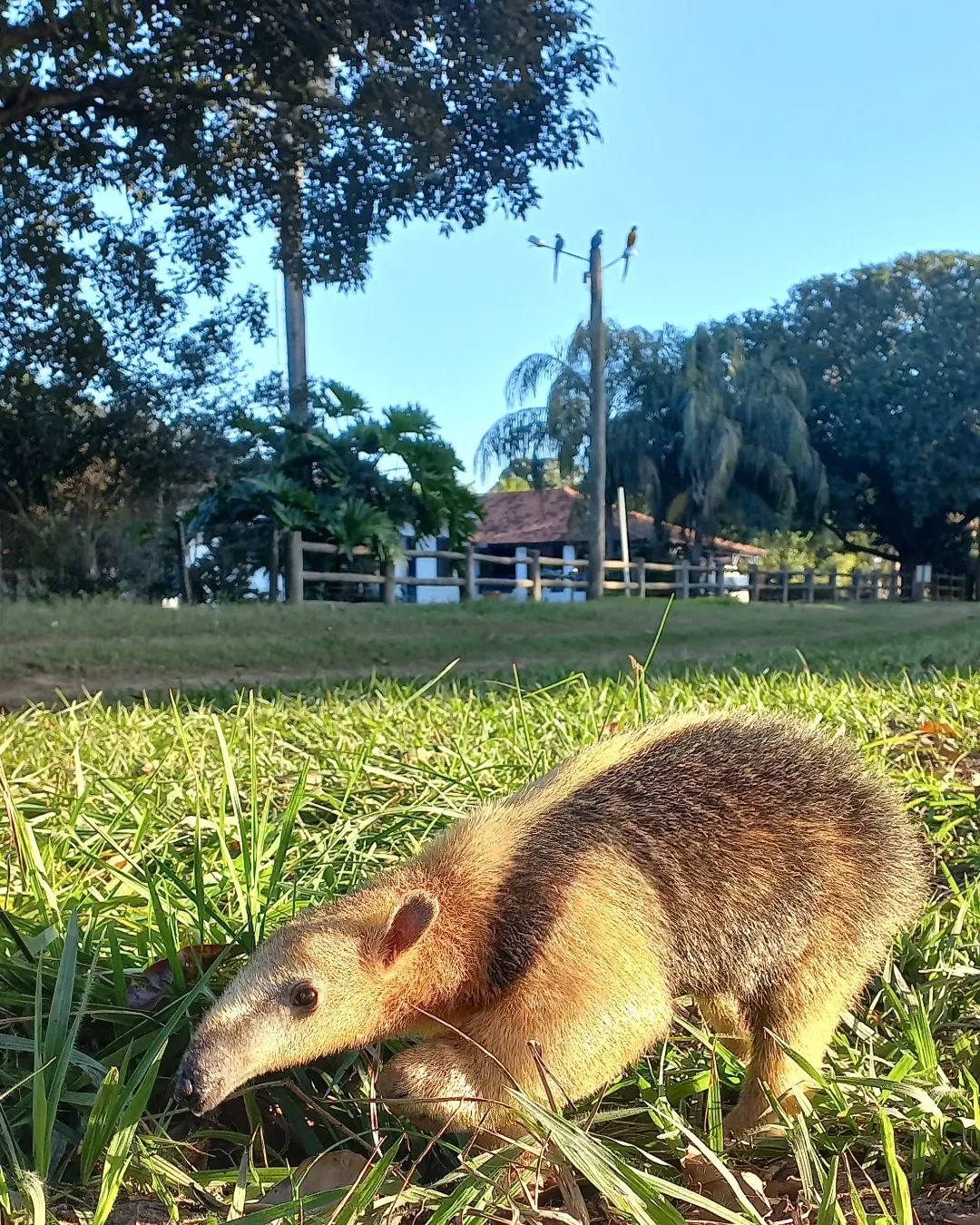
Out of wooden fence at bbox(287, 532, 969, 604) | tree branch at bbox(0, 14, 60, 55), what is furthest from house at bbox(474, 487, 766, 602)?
tree branch at bbox(0, 14, 60, 55)

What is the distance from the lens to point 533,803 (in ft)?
5.05

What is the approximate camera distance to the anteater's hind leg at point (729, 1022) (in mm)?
1490

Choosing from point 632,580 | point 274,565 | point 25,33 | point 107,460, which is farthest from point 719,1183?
point 632,580

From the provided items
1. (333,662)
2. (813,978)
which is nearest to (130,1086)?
(813,978)

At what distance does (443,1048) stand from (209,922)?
67 cm

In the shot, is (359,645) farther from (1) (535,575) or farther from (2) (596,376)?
(1) (535,575)

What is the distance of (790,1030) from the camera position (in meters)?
1.40

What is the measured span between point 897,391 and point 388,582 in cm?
2501

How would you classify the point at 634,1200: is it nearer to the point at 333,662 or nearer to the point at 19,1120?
the point at 19,1120

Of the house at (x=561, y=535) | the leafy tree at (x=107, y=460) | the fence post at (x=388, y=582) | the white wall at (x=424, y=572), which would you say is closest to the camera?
the leafy tree at (x=107, y=460)

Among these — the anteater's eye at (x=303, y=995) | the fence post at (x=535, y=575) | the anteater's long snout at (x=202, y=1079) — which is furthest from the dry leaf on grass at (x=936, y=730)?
the fence post at (x=535, y=575)

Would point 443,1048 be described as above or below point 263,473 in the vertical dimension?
below

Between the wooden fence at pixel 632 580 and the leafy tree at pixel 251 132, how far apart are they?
5.18m

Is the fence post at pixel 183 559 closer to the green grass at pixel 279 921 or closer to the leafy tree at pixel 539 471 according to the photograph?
the green grass at pixel 279 921
